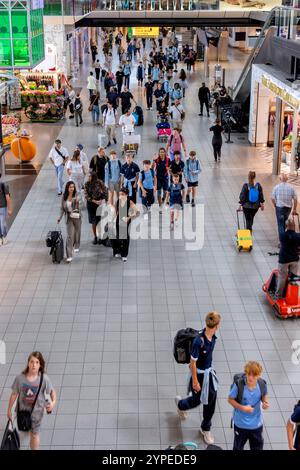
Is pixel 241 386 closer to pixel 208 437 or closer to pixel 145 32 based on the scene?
pixel 208 437

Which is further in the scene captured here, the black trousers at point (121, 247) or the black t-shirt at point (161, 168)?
the black t-shirt at point (161, 168)

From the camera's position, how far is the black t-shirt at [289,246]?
1037 centimetres

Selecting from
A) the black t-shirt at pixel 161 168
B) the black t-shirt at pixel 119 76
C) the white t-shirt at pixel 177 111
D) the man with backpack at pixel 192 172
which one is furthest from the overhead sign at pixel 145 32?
the black t-shirt at pixel 161 168

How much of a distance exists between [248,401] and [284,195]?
7093 millimetres

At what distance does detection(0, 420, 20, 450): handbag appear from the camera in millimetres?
6875

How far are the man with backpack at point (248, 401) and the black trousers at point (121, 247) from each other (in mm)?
6340

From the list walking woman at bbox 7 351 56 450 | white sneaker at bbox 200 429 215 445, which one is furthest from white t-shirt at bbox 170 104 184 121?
walking woman at bbox 7 351 56 450

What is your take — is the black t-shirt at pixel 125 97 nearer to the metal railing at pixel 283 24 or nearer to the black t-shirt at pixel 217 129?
the metal railing at pixel 283 24

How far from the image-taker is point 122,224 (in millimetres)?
12898

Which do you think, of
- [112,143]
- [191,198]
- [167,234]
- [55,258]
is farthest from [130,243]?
[112,143]

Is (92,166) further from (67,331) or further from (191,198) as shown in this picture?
(67,331)

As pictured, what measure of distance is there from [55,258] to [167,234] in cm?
264

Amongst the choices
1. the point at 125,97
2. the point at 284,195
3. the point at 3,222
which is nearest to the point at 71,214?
the point at 3,222

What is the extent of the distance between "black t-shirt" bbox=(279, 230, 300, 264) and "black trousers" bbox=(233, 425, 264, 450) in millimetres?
3757
